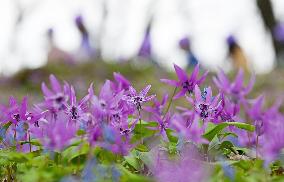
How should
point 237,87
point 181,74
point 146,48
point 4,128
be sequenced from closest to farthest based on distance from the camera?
1. point 237,87
2. point 181,74
3. point 4,128
4. point 146,48

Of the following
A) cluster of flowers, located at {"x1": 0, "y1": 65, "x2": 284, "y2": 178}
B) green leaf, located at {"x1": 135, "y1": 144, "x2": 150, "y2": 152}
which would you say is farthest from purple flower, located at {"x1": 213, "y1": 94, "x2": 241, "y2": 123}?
green leaf, located at {"x1": 135, "y1": 144, "x2": 150, "y2": 152}

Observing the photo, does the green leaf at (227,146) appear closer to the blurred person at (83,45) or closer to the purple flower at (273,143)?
the purple flower at (273,143)

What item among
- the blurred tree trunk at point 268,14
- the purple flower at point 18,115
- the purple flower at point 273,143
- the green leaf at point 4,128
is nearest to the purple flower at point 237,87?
the purple flower at point 273,143

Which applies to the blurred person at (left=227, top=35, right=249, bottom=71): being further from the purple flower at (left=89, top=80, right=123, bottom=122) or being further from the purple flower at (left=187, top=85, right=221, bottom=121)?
the purple flower at (left=89, top=80, right=123, bottom=122)

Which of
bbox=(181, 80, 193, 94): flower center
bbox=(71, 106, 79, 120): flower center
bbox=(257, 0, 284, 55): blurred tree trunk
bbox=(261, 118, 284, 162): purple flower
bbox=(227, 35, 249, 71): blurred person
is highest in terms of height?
bbox=(257, 0, 284, 55): blurred tree trunk

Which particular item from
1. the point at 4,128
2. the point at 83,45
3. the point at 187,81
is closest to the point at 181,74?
the point at 187,81

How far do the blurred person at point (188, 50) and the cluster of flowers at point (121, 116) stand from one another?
486 inches

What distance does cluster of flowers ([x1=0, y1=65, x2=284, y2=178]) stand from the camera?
168 cm

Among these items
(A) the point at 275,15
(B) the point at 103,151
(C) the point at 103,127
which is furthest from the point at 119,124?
(A) the point at 275,15

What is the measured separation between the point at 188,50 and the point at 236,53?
125 centimetres

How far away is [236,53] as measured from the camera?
1550 cm

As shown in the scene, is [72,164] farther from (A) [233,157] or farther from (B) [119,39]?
(B) [119,39]

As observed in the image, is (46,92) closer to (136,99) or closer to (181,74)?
(136,99)

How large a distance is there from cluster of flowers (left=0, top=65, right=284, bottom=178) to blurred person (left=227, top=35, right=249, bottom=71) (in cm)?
1310
